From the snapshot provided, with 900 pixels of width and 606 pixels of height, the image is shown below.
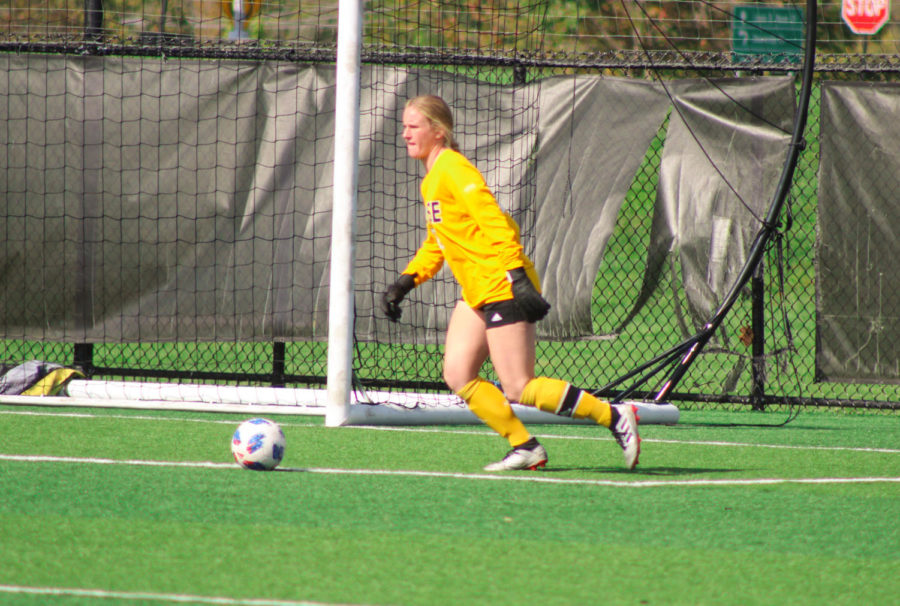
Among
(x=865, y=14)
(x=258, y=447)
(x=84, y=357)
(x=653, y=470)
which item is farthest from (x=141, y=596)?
(x=865, y=14)

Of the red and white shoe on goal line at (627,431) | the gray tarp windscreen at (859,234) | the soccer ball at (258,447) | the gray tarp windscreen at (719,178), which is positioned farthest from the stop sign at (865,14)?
the soccer ball at (258,447)

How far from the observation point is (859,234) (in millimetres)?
8742

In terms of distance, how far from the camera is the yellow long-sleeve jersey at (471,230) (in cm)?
558

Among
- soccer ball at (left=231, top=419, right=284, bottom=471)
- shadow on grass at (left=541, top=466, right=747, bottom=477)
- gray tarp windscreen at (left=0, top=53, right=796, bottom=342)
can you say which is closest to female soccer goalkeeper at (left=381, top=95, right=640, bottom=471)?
shadow on grass at (left=541, top=466, right=747, bottom=477)

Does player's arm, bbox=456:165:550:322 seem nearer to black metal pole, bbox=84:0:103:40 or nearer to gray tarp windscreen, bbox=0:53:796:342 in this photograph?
gray tarp windscreen, bbox=0:53:796:342

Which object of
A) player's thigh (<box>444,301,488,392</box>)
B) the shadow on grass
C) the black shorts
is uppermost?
the black shorts

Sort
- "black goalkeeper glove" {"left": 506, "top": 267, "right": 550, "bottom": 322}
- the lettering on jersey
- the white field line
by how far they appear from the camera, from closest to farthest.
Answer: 1. "black goalkeeper glove" {"left": 506, "top": 267, "right": 550, "bottom": 322}
2. the lettering on jersey
3. the white field line

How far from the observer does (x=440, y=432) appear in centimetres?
748

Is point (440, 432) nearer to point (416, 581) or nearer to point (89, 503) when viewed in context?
point (89, 503)

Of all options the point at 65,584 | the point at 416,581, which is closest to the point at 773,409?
the point at 416,581

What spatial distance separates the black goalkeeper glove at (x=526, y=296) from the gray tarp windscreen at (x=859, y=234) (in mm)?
4072

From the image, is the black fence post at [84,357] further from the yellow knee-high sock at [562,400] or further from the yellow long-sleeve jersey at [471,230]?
the yellow knee-high sock at [562,400]

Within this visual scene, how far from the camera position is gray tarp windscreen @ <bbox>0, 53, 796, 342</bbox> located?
355 inches

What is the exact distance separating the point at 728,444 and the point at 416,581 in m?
4.03
